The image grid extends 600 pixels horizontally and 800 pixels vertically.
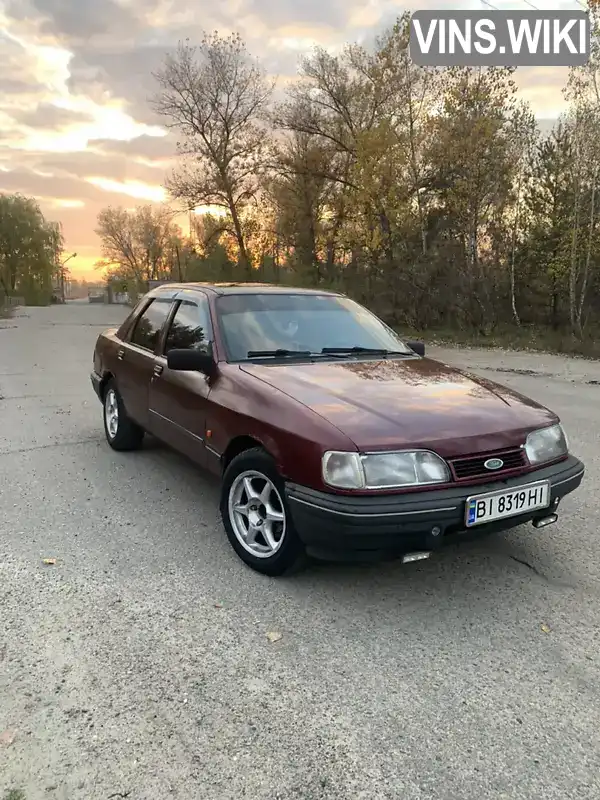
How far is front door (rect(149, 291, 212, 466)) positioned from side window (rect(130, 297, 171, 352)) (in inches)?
8.6

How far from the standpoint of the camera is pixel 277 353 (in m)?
4.14

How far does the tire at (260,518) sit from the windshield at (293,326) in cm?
85

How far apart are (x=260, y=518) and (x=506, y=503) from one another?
1322 millimetres

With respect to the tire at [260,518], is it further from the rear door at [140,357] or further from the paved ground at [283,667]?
the rear door at [140,357]

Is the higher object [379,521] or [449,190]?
[449,190]

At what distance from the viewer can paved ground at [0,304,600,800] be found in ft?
6.85

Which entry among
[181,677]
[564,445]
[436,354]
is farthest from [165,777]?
[436,354]

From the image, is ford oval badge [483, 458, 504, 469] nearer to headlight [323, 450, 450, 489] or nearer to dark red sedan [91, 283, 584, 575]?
dark red sedan [91, 283, 584, 575]

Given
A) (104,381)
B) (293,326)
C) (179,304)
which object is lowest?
(104,381)

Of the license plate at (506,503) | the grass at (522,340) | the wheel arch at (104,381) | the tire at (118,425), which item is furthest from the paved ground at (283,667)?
the grass at (522,340)

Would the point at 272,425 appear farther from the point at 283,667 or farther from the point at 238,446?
the point at 283,667

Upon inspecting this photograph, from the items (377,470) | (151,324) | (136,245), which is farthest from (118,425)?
(136,245)

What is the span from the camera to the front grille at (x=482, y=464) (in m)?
3.02

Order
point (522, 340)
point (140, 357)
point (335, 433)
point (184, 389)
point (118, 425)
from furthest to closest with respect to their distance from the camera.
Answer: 1. point (522, 340)
2. point (118, 425)
3. point (140, 357)
4. point (184, 389)
5. point (335, 433)
